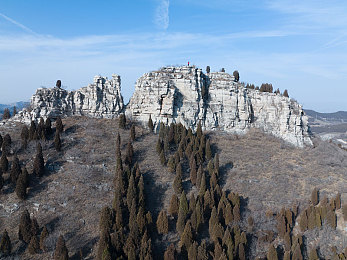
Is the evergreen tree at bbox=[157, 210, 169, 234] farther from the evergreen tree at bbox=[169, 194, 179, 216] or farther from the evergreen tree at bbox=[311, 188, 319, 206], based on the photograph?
the evergreen tree at bbox=[311, 188, 319, 206]

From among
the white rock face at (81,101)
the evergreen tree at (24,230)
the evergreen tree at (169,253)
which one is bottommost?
the evergreen tree at (169,253)

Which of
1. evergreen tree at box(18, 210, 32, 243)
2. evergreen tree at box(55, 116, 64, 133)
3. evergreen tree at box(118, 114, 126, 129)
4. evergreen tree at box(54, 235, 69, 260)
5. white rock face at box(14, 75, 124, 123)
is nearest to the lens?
evergreen tree at box(54, 235, 69, 260)

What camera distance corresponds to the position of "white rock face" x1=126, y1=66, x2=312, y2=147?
53219mm

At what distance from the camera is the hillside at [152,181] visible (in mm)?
30875

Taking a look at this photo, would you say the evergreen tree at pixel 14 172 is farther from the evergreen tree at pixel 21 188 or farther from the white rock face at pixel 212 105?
the white rock face at pixel 212 105

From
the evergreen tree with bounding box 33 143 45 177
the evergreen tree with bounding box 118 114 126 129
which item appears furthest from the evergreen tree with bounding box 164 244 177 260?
the evergreen tree with bounding box 118 114 126 129

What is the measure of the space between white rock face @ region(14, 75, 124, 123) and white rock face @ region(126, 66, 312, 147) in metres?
3.58

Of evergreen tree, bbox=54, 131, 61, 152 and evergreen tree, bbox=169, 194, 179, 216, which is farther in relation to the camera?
evergreen tree, bbox=54, 131, 61, 152

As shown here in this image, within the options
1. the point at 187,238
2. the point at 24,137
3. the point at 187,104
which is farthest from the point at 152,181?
the point at 187,104

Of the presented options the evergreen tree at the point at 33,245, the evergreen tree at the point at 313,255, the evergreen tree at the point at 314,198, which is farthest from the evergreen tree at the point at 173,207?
the evergreen tree at the point at 314,198

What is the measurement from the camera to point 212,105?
187 ft

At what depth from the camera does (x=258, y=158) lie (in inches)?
1976

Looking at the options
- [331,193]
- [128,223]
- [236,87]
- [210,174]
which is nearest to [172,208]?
[128,223]

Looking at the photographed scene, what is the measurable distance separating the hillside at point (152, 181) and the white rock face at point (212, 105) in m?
2.48
